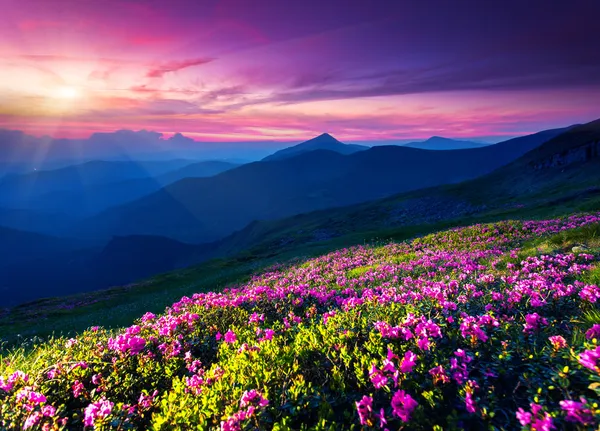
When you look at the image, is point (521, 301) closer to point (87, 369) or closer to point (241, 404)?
point (241, 404)

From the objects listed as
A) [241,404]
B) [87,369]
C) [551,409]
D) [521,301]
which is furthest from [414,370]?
[87,369]

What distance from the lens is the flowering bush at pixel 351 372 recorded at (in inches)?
121

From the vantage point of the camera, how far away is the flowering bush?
3082 millimetres

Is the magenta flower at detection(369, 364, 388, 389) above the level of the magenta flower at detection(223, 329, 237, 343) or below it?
above

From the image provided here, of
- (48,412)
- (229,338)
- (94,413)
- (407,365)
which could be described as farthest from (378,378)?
(48,412)

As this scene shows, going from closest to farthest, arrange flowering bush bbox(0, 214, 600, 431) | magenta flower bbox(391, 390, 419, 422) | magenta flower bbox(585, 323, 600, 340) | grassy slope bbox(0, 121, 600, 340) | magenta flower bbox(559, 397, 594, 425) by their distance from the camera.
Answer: magenta flower bbox(559, 397, 594, 425)
magenta flower bbox(391, 390, 419, 422)
flowering bush bbox(0, 214, 600, 431)
magenta flower bbox(585, 323, 600, 340)
grassy slope bbox(0, 121, 600, 340)

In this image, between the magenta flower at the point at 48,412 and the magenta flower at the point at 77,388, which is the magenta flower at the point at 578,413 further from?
the magenta flower at the point at 77,388

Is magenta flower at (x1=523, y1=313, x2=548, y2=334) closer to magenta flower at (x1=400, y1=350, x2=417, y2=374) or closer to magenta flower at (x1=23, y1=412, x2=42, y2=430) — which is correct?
magenta flower at (x1=400, y1=350, x2=417, y2=374)

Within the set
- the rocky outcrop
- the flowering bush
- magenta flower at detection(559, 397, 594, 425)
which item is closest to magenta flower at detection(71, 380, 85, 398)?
the flowering bush

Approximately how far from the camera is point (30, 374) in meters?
4.41

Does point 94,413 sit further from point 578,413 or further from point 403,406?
point 578,413

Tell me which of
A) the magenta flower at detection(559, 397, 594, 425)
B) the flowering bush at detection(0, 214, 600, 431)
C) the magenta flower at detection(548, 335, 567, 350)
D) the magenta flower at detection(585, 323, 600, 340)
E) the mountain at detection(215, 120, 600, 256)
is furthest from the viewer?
the mountain at detection(215, 120, 600, 256)

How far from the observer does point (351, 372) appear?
157 inches

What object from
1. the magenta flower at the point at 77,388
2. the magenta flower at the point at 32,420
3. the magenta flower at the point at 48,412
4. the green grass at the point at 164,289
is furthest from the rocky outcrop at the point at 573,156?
the magenta flower at the point at 32,420
